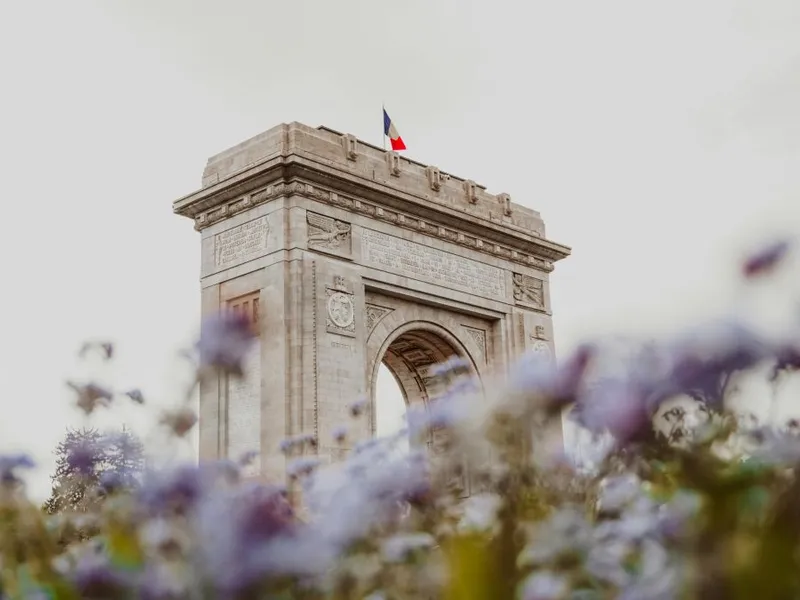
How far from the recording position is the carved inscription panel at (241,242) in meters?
16.2

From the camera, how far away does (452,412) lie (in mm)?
2332

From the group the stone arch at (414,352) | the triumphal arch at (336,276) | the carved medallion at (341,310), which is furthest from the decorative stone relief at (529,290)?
the carved medallion at (341,310)

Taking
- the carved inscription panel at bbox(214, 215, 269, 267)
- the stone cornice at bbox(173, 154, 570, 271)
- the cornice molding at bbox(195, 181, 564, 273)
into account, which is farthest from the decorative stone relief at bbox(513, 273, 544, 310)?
the carved inscription panel at bbox(214, 215, 269, 267)

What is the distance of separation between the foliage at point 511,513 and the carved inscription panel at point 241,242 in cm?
1351

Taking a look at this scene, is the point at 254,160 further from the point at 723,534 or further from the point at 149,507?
the point at 723,534

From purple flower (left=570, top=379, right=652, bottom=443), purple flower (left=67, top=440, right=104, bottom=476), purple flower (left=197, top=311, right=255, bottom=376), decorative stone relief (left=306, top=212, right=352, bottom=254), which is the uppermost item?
decorative stone relief (left=306, top=212, right=352, bottom=254)

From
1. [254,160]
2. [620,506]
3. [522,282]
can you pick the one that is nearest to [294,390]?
[254,160]

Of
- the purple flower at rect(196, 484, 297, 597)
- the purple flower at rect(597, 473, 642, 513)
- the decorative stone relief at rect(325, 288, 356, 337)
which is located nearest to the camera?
the purple flower at rect(196, 484, 297, 597)

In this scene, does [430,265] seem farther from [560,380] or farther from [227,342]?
[560,380]

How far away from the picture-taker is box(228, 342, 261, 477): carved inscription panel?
1530 cm

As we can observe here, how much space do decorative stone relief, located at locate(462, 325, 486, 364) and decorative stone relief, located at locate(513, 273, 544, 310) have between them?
116 cm

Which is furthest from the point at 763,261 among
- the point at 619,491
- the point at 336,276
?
the point at 336,276

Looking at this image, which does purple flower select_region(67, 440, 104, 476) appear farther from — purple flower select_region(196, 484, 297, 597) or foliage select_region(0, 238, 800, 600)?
purple flower select_region(196, 484, 297, 597)

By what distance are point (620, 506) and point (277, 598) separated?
4.46 ft
